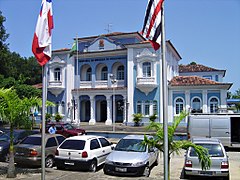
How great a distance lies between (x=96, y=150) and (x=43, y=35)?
681 cm

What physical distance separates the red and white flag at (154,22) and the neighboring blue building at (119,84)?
29.9 metres

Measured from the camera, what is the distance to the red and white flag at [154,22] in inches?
253

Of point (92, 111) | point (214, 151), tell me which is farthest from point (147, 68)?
point (214, 151)

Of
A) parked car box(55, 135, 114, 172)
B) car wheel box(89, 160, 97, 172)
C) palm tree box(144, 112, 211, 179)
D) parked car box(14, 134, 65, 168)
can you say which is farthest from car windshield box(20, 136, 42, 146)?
palm tree box(144, 112, 211, 179)

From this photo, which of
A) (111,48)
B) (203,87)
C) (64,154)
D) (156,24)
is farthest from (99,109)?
(156,24)

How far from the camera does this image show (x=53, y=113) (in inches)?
1766

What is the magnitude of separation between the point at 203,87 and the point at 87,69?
1773 centimetres

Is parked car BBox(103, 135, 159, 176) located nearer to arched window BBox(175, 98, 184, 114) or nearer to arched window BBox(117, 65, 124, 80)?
arched window BBox(175, 98, 184, 114)

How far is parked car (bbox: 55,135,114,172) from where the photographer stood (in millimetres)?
11964

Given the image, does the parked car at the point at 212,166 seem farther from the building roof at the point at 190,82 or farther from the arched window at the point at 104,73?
the arched window at the point at 104,73

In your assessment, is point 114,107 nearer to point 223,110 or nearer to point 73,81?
point 73,81

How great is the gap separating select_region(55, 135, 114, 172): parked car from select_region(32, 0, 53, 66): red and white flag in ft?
19.3

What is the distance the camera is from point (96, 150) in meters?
12.6

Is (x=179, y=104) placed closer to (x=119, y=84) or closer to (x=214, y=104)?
(x=214, y=104)
